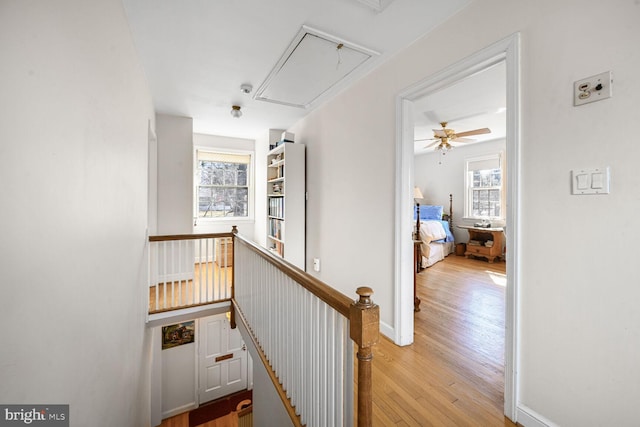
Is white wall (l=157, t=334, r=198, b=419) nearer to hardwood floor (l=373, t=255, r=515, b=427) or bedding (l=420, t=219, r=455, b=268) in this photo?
hardwood floor (l=373, t=255, r=515, b=427)

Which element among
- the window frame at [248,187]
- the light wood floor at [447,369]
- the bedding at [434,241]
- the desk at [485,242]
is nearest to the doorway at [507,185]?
the light wood floor at [447,369]

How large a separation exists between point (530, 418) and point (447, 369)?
0.53 meters

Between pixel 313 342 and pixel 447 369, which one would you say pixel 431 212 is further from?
pixel 313 342

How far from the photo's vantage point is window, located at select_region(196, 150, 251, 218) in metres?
4.89

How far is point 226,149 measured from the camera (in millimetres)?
5008

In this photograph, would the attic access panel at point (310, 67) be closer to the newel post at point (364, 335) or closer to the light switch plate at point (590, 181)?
the light switch plate at point (590, 181)

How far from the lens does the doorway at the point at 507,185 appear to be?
1.33m

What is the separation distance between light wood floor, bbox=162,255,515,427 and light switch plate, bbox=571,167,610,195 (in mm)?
1221

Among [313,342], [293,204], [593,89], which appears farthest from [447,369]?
[293,204]

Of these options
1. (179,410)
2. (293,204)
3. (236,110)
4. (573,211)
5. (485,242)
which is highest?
(236,110)

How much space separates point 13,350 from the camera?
677mm

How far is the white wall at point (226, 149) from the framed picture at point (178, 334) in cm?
165

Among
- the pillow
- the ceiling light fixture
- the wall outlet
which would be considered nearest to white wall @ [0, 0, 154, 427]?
the ceiling light fixture

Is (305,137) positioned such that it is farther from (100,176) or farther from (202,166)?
(100,176)
